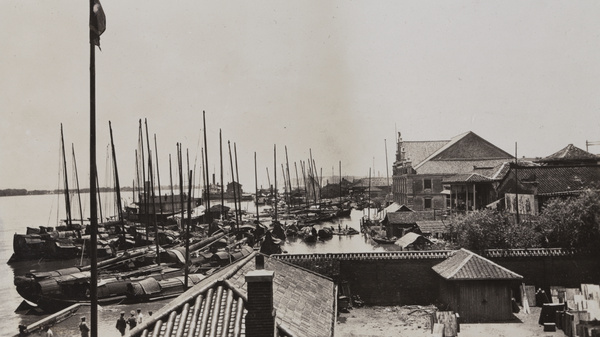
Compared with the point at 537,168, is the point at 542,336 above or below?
below

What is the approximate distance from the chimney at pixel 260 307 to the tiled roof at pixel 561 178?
32925 mm

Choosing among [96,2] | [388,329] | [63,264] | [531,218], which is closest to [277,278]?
[388,329]

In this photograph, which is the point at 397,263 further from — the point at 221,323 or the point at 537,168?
the point at 221,323

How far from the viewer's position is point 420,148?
9031 cm

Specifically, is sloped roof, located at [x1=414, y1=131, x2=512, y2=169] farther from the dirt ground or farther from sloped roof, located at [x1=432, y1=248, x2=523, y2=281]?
the dirt ground

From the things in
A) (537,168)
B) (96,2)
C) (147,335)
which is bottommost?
(147,335)

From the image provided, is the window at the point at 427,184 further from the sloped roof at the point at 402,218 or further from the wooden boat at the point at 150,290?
the wooden boat at the point at 150,290

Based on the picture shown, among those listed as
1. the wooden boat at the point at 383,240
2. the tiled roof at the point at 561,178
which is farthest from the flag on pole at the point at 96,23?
the wooden boat at the point at 383,240

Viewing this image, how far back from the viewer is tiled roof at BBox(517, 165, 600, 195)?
3890 cm

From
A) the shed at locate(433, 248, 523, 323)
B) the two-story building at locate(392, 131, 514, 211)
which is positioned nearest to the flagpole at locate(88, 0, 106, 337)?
the shed at locate(433, 248, 523, 323)

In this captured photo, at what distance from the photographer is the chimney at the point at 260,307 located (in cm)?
1227

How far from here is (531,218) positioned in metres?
37.6

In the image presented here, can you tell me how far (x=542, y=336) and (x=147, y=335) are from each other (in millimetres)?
19469

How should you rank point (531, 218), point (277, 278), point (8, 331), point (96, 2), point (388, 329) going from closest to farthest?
1. point (96, 2)
2. point (277, 278)
3. point (388, 329)
4. point (8, 331)
5. point (531, 218)
